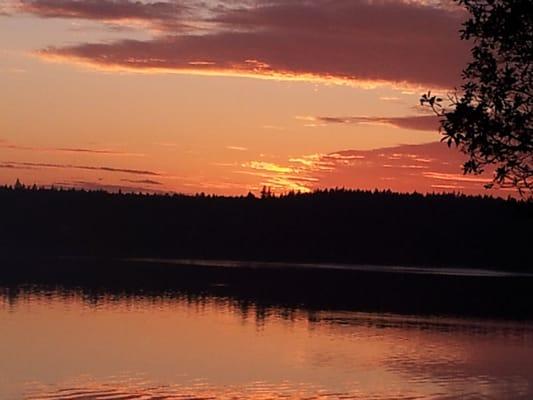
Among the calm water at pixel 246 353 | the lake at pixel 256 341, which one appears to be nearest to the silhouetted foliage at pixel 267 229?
the lake at pixel 256 341

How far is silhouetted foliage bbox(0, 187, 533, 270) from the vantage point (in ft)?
357

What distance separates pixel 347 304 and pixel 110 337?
1879cm

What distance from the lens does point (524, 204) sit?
12.6 meters

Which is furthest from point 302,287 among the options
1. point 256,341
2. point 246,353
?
point 246,353

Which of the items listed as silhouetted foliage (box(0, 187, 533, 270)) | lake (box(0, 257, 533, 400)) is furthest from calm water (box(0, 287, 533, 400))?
silhouetted foliage (box(0, 187, 533, 270))

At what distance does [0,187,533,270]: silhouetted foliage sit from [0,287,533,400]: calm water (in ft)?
202

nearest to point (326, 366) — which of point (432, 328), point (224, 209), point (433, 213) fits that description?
point (432, 328)

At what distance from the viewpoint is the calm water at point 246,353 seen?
951 inches

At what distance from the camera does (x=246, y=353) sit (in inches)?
1215

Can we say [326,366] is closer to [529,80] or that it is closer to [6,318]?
[6,318]

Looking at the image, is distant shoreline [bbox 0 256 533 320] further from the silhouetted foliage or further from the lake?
the silhouetted foliage

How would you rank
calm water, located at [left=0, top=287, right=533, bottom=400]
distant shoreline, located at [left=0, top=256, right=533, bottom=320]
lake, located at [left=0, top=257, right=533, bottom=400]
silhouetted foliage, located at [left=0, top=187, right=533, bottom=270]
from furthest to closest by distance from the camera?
silhouetted foliage, located at [left=0, top=187, right=533, bottom=270], distant shoreline, located at [left=0, top=256, right=533, bottom=320], lake, located at [left=0, top=257, right=533, bottom=400], calm water, located at [left=0, top=287, right=533, bottom=400]

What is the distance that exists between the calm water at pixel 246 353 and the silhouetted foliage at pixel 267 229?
61.5m

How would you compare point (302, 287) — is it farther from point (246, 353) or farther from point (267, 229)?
point (267, 229)
